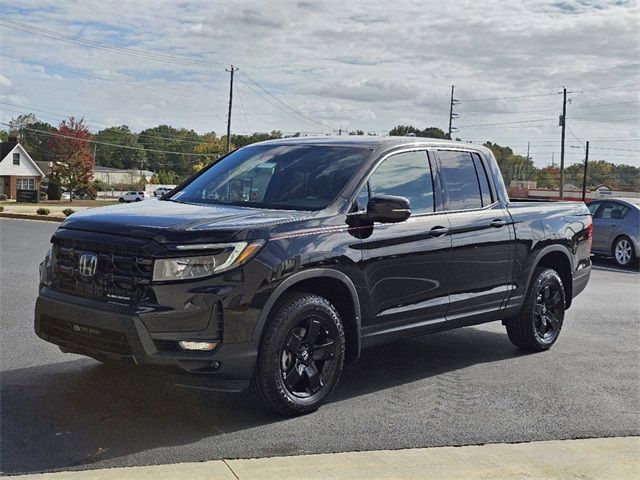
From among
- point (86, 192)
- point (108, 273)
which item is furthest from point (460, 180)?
point (86, 192)

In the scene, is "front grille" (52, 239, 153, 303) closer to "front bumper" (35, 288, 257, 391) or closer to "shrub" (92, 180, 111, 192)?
"front bumper" (35, 288, 257, 391)

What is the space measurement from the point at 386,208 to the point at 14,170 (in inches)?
3374

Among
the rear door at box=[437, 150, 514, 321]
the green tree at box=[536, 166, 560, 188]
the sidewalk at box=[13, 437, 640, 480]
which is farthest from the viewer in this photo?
the green tree at box=[536, 166, 560, 188]

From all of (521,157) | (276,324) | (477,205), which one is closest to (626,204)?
(477,205)

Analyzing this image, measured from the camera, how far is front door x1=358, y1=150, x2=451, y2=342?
5.93 metres

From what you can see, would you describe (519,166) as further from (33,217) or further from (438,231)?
(438,231)

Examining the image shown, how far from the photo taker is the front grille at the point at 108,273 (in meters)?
4.97

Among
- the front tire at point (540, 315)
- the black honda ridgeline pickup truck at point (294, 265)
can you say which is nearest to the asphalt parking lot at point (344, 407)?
the front tire at point (540, 315)

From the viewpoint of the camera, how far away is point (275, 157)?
661 centimetres

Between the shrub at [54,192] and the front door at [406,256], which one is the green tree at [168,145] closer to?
the shrub at [54,192]

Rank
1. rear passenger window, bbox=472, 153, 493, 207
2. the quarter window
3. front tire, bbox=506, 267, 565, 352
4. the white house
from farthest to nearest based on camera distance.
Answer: the white house, the quarter window, front tire, bbox=506, 267, 565, 352, rear passenger window, bbox=472, 153, 493, 207

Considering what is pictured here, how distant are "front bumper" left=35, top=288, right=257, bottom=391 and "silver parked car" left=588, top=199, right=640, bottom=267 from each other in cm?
1480

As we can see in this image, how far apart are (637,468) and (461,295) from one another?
89.1 inches

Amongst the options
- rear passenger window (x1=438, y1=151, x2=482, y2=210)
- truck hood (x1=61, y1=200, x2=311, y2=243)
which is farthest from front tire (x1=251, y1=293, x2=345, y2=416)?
rear passenger window (x1=438, y1=151, x2=482, y2=210)
